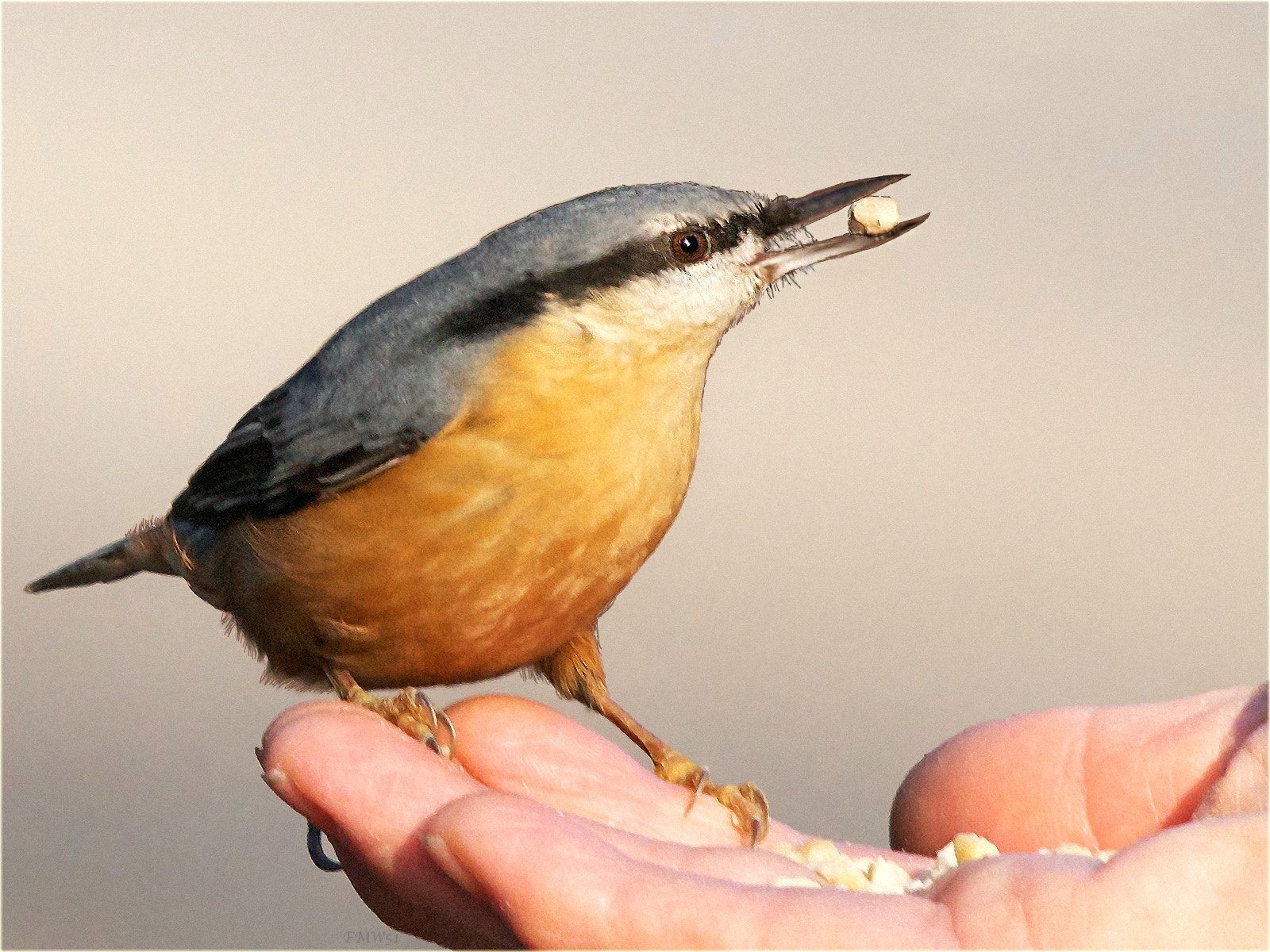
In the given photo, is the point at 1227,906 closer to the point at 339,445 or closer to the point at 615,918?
the point at 615,918

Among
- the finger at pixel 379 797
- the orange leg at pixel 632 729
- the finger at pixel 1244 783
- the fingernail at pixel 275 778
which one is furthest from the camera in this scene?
the orange leg at pixel 632 729

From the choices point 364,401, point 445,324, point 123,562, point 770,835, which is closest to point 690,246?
point 445,324

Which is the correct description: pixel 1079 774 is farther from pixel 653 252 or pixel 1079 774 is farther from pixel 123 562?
pixel 123 562

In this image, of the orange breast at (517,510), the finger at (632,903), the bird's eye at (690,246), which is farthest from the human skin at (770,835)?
the bird's eye at (690,246)

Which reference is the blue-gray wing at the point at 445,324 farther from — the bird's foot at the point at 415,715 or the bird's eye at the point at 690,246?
the bird's foot at the point at 415,715

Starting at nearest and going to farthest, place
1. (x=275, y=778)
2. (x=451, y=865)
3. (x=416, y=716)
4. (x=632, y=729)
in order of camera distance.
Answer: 1. (x=451, y=865)
2. (x=275, y=778)
3. (x=416, y=716)
4. (x=632, y=729)

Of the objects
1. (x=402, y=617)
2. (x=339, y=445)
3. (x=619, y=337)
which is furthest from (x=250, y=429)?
(x=619, y=337)

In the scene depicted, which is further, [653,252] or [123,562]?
[123,562]
